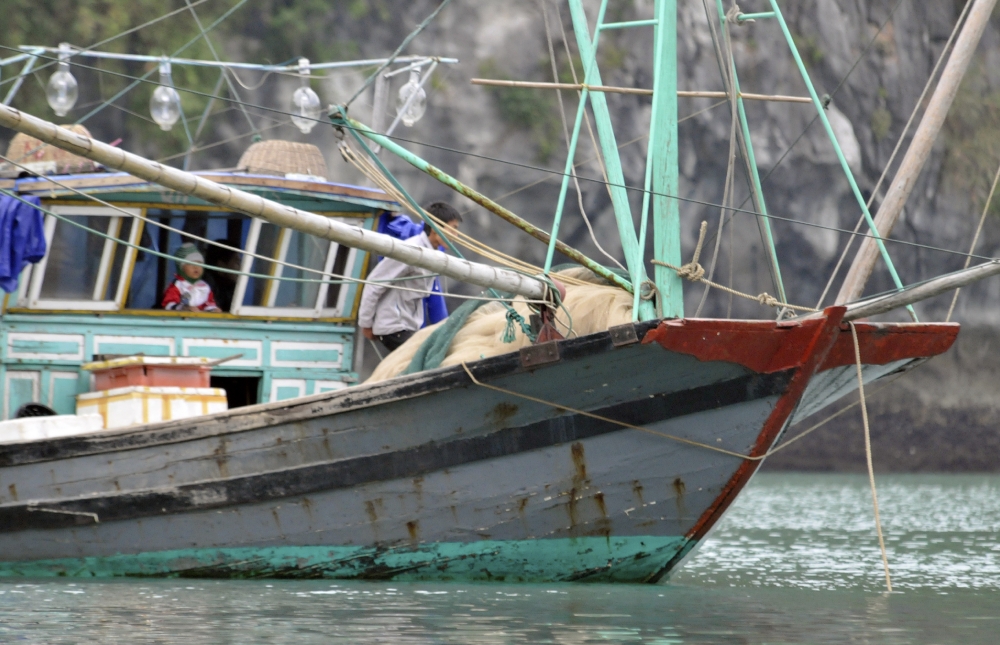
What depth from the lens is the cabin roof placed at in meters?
7.08

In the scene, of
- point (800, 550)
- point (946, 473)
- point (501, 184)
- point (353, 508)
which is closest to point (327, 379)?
point (353, 508)

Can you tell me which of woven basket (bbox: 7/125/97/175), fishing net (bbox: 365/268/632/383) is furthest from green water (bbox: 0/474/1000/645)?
woven basket (bbox: 7/125/97/175)

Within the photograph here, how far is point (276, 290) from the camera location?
7.51 metres

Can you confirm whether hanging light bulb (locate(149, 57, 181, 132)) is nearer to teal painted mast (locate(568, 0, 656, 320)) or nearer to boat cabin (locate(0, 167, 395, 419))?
boat cabin (locate(0, 167, 395, 419))

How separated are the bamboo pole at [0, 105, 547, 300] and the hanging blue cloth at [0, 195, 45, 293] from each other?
173cm

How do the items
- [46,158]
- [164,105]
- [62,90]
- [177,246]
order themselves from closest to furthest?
[177,246]
[46,158]
[62,90]
[164,105]

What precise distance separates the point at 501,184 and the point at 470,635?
19945mm

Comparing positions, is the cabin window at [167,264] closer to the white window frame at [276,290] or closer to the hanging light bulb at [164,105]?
the white window frame at [276,290]

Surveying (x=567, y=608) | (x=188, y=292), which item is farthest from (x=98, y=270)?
(x=567, y=608)

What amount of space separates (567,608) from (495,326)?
1698mm

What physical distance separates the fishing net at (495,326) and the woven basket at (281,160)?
1.78 m

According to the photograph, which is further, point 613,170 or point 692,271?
point 613,170

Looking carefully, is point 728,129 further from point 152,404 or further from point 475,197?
point 152,404

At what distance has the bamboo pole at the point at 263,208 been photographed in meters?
5.04
